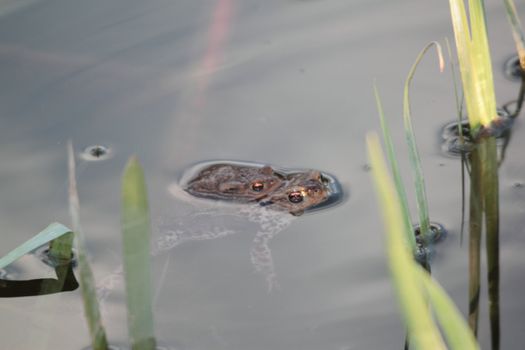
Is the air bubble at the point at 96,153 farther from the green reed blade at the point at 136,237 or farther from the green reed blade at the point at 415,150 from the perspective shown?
the green reed blade at the point at 136,237

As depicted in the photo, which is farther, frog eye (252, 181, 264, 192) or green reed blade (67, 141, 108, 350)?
frog eye (252, 181, 264, 192)

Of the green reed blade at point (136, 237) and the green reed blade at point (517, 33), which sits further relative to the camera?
the green reed blade at point (517, 33)

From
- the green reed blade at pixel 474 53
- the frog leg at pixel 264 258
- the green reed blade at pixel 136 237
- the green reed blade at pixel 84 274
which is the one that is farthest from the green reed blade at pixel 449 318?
the green reed blade at pixel 474 53

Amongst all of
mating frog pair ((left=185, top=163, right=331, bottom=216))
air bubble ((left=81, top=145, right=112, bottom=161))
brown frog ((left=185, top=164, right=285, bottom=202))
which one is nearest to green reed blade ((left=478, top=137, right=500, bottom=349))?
mating frog pair ((left=185, top=163, right=331, bottom=216))

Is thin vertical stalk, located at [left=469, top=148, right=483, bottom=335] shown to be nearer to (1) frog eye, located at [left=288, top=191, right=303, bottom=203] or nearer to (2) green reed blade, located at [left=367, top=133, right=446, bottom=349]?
(1) frog eye, located at [left=288, top=191, right=303, bottom=203]

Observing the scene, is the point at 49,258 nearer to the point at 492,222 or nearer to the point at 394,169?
the point at 394,169

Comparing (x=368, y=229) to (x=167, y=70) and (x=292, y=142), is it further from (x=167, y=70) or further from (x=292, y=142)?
(x=167, y=70)
